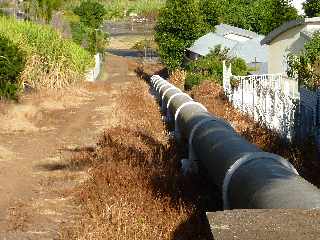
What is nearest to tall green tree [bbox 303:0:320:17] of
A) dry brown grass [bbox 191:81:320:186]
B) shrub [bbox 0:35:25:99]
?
dry brown grass [bbox 191:81:320:186]

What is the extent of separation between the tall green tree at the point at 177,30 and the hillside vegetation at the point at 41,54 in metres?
12.9

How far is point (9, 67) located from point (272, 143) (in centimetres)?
1270

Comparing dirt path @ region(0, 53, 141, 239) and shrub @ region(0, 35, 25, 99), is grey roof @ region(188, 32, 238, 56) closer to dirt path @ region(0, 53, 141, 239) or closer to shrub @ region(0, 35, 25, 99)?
dirt path @ region(0, 53, 141, 239)

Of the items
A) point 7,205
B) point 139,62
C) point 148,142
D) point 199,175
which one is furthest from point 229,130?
point 139,62

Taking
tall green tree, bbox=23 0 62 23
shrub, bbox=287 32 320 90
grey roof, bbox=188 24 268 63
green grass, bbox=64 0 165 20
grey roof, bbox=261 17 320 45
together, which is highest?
green grass, bbox=64 0 165 20

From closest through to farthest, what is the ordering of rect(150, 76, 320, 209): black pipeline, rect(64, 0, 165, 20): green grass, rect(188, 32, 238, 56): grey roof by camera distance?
rect(150, 76, 320, 209): black pipeline, rect(188, 32, 238, 56): grey roof, rect(64, 0, 165, 20): green grass

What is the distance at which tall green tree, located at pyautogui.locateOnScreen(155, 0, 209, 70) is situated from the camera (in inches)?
1676

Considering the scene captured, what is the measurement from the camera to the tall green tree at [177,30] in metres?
42.6

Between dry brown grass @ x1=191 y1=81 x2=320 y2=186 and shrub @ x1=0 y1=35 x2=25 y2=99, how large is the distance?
25.6 ft

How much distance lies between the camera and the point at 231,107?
20.5m

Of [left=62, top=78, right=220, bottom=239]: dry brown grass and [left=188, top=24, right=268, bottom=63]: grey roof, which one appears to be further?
[left=188, top=24, right=268, bottom=63]: grey roof

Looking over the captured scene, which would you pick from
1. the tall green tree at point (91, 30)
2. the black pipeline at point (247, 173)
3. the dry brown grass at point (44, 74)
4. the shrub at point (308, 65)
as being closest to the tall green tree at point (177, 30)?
the tall green tree at point (91, 30)

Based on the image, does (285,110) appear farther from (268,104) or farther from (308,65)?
(308,65)

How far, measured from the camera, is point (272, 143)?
13141mm
